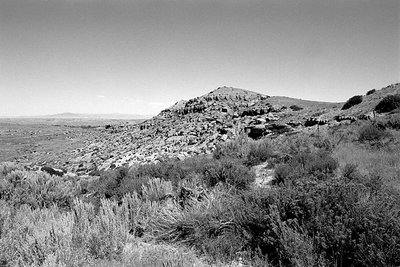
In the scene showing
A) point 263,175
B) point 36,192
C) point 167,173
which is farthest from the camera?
point 167,173

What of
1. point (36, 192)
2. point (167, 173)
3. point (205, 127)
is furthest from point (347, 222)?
point (205, 127)

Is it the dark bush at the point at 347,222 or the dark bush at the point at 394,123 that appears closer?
the dark bush at the point at 347,222

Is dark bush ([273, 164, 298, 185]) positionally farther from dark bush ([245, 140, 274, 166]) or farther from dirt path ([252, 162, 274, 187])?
dark bush ([245, 140, 274, 166])

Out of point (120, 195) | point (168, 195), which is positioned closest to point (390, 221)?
point (168, 195)

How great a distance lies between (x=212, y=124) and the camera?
23.5 meters

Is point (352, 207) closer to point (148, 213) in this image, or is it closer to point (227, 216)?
point (227, 216)

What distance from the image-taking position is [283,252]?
2.60 metres

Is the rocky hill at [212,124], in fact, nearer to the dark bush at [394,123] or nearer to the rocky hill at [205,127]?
the rocky hill at [205,127]

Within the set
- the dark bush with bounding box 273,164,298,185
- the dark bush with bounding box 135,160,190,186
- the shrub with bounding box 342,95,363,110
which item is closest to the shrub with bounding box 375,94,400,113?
the shrub with bounding box 342,95,363,110

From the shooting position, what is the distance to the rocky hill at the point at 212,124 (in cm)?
1638

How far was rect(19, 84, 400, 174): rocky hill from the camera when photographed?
16.4 meters

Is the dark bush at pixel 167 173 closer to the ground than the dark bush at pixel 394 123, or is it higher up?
closer to the ground

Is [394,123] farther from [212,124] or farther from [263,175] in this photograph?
[212,124]

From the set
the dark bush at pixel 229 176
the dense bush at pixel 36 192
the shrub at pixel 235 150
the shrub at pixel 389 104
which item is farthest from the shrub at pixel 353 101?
the dense bush at pixel 36 192
